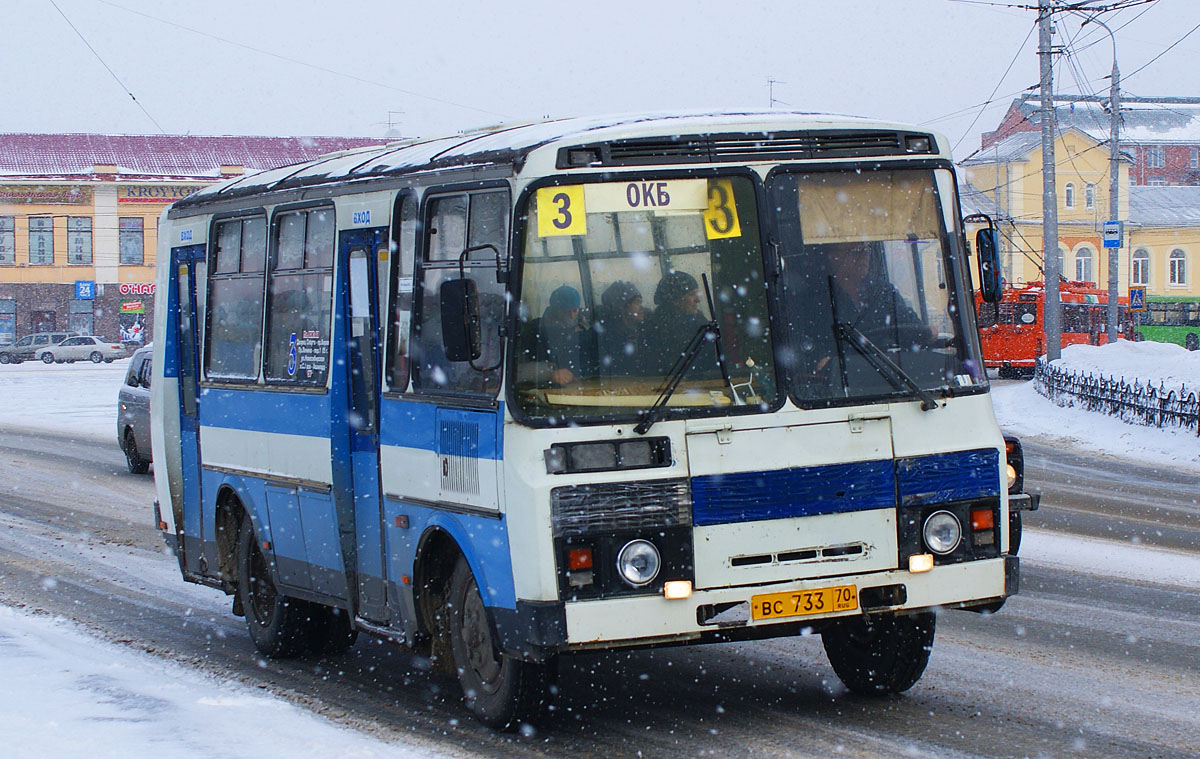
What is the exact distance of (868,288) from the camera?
693 cm

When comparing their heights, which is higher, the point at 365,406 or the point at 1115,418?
the point at 365,406

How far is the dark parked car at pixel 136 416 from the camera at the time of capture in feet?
70.3

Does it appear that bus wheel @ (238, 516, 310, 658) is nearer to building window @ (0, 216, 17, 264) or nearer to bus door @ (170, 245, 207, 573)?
bus door @ (170, 245, 207, 573)

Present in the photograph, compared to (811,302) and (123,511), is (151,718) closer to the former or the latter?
(811,302)

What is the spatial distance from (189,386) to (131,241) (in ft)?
220

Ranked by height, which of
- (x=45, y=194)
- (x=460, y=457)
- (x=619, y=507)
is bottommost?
(x=619, y=507)

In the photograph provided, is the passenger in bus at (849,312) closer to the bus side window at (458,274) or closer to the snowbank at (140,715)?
the bus side window at (458,274)

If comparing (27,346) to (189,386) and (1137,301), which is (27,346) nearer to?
(1137,301)

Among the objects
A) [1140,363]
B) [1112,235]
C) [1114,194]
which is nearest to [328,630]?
[1140,363]

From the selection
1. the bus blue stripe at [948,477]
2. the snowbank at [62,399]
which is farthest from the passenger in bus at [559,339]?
the snowbank at [62,399]

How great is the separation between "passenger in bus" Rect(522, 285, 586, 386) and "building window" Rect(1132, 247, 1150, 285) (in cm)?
8779

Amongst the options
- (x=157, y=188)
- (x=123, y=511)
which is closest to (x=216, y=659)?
(x=123, y=511)

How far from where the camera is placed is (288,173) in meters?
9.87

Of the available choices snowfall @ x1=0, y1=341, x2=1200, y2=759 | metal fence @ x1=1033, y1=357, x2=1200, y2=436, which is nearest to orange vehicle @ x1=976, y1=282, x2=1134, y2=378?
metal fence @ x1=1033, y1=357, x2=1200, y2=436
